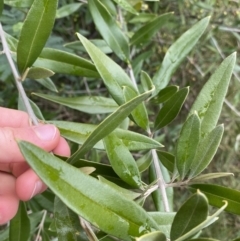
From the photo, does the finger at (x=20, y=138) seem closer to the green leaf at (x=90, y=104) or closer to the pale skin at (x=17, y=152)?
the pale skin at (x=17, y=152)

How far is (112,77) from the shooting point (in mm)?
746

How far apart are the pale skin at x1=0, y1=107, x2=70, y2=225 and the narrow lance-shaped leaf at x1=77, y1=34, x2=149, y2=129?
13 centimetres

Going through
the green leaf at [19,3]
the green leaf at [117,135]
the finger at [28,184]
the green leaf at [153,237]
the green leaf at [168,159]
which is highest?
the green leaf at [19,3]

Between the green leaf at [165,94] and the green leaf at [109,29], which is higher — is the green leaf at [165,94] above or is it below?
below

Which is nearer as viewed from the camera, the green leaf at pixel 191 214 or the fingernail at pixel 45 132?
the green leaf at pixel 191 214

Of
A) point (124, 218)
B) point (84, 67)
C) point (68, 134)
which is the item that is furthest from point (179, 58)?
point (124, 218)

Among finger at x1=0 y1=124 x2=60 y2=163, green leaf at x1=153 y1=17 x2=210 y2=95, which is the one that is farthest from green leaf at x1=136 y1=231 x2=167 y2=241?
green leaf at x1=153 y1=17 x2=210 y2=95

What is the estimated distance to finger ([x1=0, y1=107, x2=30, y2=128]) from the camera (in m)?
0.81

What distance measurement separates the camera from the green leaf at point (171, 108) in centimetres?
75

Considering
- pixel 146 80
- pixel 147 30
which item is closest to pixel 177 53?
pixel 146 80

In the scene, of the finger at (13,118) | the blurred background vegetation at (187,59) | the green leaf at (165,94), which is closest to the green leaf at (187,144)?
the green leaf at (165,94)

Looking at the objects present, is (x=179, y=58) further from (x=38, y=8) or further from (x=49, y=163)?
(x=49, y=163)

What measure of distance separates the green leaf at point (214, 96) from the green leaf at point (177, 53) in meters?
0.20

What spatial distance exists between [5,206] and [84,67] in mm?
327
